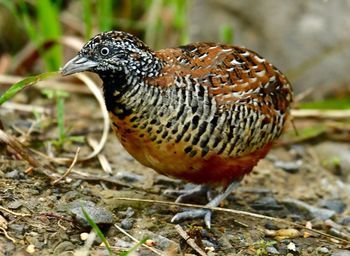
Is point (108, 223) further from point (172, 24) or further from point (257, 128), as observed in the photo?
point (172, 24)

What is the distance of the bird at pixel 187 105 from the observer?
14.5 feet

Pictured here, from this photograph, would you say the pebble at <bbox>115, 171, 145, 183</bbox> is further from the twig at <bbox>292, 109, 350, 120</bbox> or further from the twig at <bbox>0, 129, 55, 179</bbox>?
the twig at <bbox>292, 109, 350, 120</bbox>

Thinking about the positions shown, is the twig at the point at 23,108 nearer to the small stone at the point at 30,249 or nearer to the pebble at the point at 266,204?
the pebble at the point at 266,204

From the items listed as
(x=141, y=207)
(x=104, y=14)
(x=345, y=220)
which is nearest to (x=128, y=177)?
(x=141, y=207)

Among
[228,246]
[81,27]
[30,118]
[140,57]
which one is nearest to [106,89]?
[140,57]

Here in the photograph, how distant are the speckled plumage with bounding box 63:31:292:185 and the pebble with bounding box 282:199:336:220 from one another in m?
0.70

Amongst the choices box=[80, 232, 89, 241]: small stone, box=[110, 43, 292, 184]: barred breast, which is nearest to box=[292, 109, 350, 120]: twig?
box=[110, 43, 292, 184]: barred breast

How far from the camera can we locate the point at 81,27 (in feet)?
27.5

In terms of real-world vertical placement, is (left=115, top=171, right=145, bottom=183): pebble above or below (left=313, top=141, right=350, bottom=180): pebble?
above

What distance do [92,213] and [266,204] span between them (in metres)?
1.63

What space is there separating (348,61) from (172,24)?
81.4 inches

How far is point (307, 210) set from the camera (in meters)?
5.54

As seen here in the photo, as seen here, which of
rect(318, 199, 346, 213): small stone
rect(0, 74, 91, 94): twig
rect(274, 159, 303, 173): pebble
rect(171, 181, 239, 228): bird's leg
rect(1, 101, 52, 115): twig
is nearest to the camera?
rect(171, 181, 239, 228): bird's leg

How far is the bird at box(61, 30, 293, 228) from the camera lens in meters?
4.43
